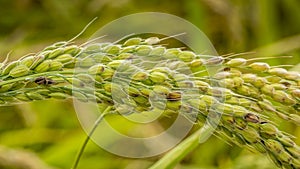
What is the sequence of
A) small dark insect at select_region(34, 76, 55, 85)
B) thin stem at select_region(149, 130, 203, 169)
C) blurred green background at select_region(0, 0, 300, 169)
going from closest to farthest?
small dark insect at select_region(34, 76, 55, 85) < thin stem at select_region(149, 130, 203, 169) < blurred green background at select_region(0, 0, 300, 169)

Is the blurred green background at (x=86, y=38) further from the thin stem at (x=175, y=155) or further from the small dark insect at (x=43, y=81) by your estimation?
the small dark insect at (x=43, y=81)

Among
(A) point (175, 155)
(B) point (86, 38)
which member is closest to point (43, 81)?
(A) point (175, 155)

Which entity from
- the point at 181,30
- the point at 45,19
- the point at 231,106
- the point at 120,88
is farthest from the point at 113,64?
the point at 45,19

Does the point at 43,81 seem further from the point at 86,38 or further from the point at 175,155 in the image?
the point at 86,38

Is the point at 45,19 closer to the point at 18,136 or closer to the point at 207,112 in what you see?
the point at 18,136

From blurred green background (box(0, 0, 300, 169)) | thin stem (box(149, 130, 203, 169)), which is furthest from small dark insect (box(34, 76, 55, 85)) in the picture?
blurred green background (box(0, 0, 300, 169))

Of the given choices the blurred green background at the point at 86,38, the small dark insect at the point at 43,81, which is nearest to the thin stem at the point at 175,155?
the small dark insect at the point at 43,81

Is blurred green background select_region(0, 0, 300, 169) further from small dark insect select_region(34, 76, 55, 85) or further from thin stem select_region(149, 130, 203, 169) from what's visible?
small dark insect select_region(34, 76, 55, 85)

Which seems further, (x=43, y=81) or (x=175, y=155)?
(x=175, y=155)
